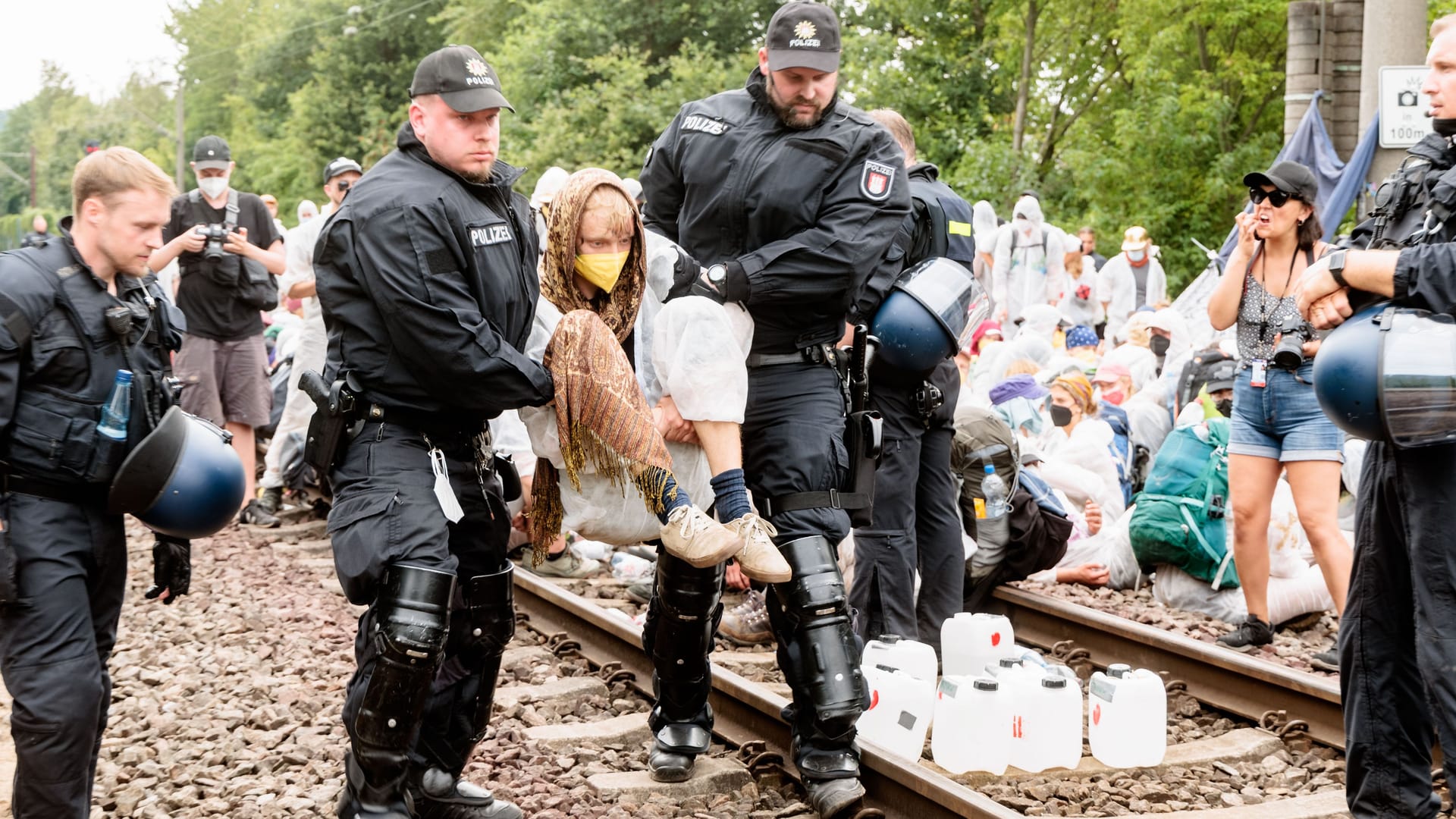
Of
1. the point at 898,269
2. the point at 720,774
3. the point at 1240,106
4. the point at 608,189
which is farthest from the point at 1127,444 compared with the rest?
the point at 1240,106

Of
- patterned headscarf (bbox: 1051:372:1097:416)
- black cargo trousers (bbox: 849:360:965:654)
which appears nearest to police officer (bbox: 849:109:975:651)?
black cargo trousers (bbox: 849:360:965:654)

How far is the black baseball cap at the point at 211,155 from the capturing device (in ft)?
30.7

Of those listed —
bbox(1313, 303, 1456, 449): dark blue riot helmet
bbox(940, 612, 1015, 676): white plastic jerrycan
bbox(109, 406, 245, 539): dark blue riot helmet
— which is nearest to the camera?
bbox(1313, 303, 1456, 449): dark blue riot helmet

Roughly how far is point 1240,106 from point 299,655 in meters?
22.1

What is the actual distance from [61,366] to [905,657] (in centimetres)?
304

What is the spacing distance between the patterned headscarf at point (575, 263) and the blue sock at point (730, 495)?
54 centimetres

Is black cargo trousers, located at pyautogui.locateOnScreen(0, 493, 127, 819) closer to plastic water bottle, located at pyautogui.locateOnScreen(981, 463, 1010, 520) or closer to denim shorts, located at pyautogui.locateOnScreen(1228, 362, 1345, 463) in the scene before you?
plastic water bottle, located at pyautogui.locateOnScreen(981, 463, 1010, 520)

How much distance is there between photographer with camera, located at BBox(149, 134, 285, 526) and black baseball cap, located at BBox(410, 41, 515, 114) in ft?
18.2

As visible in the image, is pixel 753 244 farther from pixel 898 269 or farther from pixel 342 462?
pixel 342 462

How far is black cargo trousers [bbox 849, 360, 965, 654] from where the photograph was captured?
19.7 feet

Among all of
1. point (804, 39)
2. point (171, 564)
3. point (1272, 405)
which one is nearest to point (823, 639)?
point (804, 39)

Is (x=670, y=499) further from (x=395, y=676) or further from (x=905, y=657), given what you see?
(x=905, y=657)

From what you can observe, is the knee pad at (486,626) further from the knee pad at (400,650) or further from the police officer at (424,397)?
the knee pad at (400,650)

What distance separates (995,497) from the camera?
7484 mm
